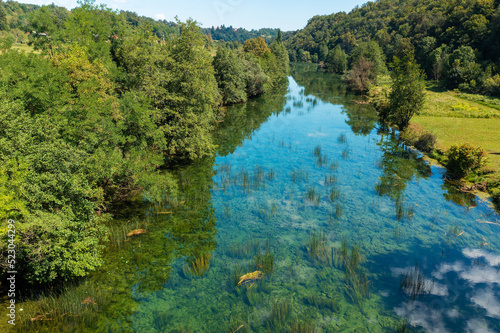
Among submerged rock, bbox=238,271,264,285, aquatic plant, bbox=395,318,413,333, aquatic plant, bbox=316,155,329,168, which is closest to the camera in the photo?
aquatic plant, bbox=395,318,413,333

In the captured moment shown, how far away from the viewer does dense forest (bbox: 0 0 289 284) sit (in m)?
13.9

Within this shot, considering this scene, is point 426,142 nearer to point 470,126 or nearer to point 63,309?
point 470,126

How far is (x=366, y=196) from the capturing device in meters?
26.8

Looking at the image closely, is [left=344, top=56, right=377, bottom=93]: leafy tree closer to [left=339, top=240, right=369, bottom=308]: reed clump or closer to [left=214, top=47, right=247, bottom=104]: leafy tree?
[left=214, top=47, right=247, bottom=104]: leafy tree

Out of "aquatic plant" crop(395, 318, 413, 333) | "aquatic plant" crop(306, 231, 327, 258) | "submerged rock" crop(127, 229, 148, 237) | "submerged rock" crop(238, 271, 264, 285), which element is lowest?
"aquatic plant" crop(395, 318, 413, 333)

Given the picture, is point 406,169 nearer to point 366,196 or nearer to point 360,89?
point 366,196

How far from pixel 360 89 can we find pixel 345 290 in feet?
271

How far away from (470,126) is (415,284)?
3935 centimetres

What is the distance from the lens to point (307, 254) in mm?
19281

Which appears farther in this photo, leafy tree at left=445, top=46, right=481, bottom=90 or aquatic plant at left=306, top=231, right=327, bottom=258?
leafy tree at left=445, top=46, right=481, bottom=90

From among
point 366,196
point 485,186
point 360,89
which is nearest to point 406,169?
point 485,186

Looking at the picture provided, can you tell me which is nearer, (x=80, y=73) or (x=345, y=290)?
(x=345, y=290)

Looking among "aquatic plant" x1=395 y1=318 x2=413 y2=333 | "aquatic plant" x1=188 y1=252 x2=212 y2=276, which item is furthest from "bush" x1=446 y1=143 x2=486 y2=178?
"aquatic plant" x1=188 y1=252 x2=212 y2=276

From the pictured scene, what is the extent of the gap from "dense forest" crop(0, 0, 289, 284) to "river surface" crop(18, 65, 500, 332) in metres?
2.88
